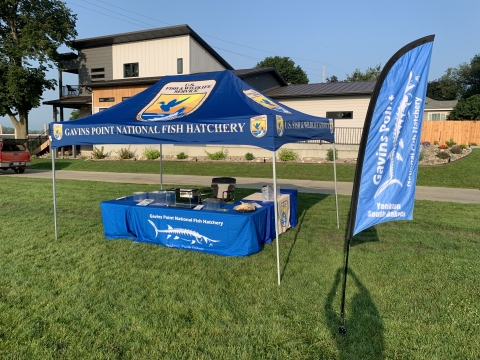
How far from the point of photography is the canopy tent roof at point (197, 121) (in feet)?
15.7

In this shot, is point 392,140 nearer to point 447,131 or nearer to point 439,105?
point 447,131

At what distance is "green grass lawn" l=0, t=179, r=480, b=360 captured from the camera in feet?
10.5

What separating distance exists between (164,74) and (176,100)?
23.9 metres

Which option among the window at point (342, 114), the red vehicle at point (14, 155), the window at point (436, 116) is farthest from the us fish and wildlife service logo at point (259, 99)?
the window at point (436, 116)

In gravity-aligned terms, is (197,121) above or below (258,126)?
above

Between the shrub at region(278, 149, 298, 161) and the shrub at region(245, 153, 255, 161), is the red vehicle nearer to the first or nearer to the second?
the shrub at region(245, 153, 255, 161)

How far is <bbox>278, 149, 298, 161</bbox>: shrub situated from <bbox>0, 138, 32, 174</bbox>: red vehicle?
12927 mm

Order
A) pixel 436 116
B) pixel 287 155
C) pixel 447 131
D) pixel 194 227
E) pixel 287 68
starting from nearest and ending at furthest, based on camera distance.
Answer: pixel 194 227 < pixel 287 155 < pixel 447 131 < pixel 436 116 < pixel 287 68

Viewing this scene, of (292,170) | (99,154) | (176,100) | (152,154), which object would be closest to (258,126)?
(176,100)

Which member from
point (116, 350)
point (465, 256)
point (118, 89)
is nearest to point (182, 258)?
point (116, 350)

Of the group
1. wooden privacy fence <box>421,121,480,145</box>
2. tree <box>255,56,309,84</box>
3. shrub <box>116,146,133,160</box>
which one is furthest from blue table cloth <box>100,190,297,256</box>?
tree <box>255,56,309,84</box>

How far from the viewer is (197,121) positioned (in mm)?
5148

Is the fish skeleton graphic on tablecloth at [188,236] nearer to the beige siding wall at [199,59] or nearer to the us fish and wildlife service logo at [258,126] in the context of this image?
the us fish and wildlife service logo at [258,126]

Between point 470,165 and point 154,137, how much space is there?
1536 centimetres
